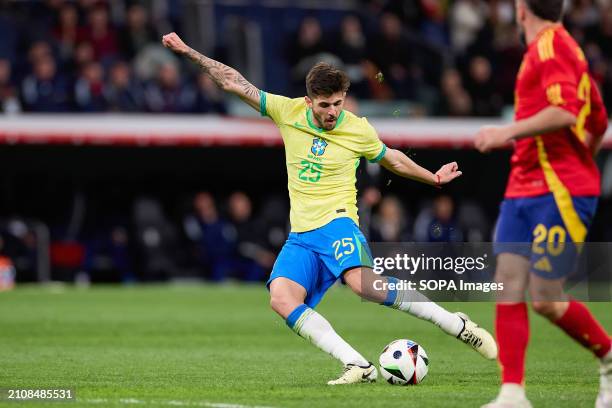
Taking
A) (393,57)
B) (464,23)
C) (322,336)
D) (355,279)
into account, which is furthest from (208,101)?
(322,336)

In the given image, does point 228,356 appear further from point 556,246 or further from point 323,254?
point 556,246

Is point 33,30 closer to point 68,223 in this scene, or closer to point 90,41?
point 90,41

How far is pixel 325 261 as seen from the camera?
901cm

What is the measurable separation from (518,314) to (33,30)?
17.2 meters

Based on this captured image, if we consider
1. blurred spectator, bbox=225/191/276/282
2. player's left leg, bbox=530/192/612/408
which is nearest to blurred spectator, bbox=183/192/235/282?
blurred spectator, bbox=225/191/276/282

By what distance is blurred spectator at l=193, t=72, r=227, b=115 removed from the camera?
22.5 m

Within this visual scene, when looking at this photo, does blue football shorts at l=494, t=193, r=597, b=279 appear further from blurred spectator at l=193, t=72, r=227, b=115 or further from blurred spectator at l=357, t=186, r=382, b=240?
blurred spectator at l=193, t=72, r=227, b=115

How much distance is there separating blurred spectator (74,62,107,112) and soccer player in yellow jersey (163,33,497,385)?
41.8 ft

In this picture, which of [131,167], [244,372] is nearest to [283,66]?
[131,167]

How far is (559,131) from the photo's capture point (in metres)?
6.93

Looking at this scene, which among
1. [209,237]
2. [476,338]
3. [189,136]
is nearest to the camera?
[476,338]

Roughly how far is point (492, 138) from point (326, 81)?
228cm

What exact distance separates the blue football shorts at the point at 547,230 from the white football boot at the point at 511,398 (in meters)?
0.64

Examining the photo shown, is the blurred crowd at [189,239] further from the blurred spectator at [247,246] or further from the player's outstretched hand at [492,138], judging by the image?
the player's outstretched hand at [492,138]
